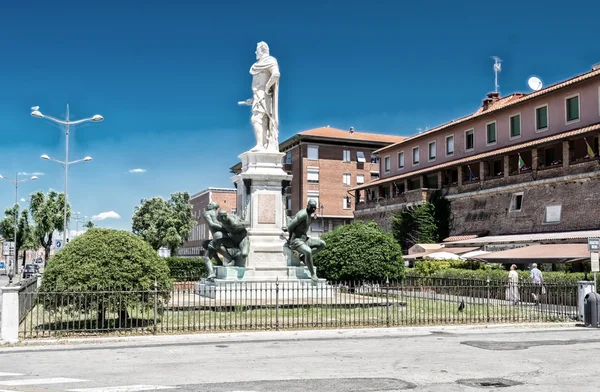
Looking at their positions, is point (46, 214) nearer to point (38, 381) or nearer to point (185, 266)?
point (185, 266)

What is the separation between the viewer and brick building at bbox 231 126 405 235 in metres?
71.0

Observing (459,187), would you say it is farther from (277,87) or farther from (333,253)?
(277,87)

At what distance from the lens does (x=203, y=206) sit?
A: 10075cm

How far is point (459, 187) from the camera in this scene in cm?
4803

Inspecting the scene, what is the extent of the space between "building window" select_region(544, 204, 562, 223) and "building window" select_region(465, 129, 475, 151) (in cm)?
1224

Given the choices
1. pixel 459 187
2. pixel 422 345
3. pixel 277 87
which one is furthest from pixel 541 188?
pixel 422 345

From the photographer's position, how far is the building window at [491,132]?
156 ft

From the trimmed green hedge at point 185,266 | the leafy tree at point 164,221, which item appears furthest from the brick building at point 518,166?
the leafy tree at point 164,221

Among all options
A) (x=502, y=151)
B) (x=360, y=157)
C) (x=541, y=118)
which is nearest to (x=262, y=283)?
(x=502, y=151)

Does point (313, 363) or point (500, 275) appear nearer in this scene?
point (313, 363)

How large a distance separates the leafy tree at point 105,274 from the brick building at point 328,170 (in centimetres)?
5428

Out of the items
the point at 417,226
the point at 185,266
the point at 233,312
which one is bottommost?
the point at 233,312

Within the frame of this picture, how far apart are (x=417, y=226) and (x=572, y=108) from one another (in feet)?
48.4

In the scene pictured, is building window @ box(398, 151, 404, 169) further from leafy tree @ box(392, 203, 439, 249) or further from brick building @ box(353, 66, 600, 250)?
leafy tree @ box(392, 203, 439, 249)
